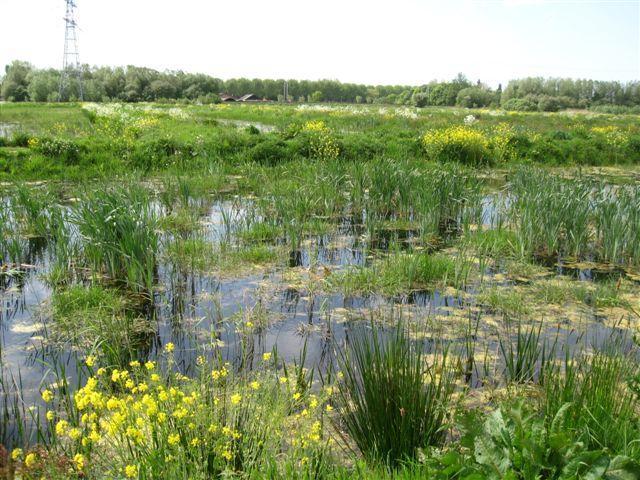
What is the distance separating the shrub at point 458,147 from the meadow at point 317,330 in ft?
15.4

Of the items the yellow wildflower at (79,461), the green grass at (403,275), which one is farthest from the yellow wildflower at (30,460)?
the green grass at (403,275)

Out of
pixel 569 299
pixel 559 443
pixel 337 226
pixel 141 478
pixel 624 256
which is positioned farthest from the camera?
pixel 337 226

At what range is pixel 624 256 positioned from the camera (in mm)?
7082

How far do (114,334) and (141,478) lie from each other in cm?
208

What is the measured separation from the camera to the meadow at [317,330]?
2596 mm

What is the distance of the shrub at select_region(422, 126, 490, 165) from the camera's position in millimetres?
14648

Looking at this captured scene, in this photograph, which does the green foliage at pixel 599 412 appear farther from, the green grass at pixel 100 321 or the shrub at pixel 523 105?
the shrub at pixel 523 105

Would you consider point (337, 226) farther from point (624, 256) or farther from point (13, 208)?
point (13, 208)

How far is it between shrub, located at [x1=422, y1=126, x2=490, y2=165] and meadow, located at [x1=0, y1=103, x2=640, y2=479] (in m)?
4.68

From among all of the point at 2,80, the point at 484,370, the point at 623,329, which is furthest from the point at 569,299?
the point at 2,80

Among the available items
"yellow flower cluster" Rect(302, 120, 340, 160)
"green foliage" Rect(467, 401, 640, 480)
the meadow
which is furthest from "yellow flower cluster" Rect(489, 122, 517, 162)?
"green foliage" Rect(467, 401, 640, 480)

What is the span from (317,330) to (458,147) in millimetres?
11309

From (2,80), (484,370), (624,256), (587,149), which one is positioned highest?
(2,80)

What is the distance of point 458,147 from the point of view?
1503 centimetres
